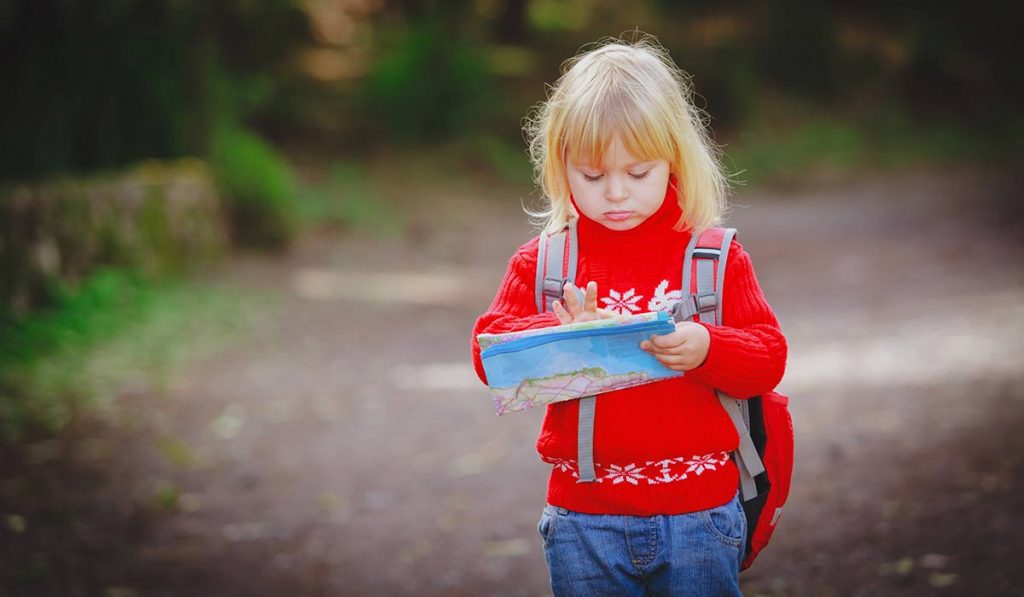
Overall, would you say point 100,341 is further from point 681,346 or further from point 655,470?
point 681,346

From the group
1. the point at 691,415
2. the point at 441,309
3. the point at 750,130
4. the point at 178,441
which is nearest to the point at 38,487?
the point at 178,441

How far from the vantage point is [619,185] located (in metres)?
2.22

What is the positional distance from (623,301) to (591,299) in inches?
6.7

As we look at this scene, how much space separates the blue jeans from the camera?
2.24m

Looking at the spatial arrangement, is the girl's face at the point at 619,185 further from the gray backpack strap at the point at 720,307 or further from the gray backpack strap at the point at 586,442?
the gray backpack strap at the point at 586,442

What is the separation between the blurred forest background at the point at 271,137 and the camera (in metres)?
6.98

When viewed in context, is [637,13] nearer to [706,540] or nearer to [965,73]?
[965,73]

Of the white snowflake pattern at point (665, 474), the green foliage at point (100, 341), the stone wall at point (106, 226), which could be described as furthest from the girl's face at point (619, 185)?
the stone wall at point (106, 226)

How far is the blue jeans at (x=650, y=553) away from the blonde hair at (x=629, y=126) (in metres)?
0.66

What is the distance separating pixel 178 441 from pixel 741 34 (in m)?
19.9

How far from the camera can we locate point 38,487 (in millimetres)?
5074

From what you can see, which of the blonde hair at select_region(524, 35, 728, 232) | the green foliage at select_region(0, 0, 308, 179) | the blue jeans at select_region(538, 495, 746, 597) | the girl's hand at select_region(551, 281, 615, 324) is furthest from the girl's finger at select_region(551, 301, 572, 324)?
the green foliage at select_region(0, 0, 308, 179)

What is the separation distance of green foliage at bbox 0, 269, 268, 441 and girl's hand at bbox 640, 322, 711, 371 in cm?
473

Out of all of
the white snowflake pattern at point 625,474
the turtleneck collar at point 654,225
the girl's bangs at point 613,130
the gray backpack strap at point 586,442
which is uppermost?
the girl's bangs at point 613,130
